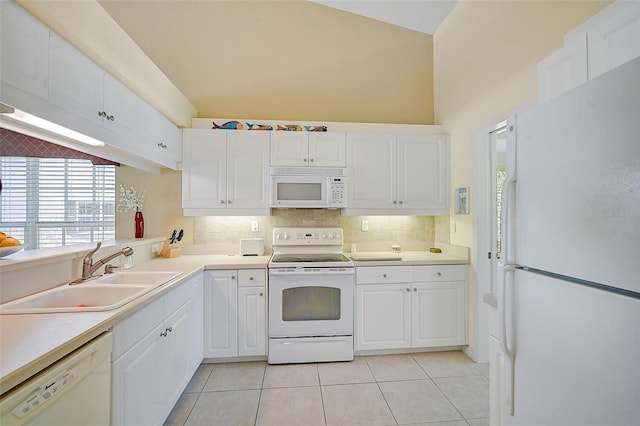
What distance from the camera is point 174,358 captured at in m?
1.80

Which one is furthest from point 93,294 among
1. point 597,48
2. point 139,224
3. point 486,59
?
point 486,59

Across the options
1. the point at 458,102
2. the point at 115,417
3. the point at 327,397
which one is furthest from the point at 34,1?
the point at 458,102

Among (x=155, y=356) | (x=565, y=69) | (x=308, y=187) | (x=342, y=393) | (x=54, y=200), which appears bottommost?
(x=342, y=393)

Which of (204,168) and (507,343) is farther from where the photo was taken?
(204,168)

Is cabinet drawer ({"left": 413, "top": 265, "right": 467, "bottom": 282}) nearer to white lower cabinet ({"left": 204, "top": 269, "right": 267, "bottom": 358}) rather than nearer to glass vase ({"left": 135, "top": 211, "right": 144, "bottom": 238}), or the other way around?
white lower cabinet ({"left": 204, "top": 269, "right": 267, "bottom": 358})

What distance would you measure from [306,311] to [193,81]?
272 cm

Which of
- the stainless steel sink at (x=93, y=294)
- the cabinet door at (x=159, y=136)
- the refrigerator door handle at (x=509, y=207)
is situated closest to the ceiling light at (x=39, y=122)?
the cabinet door at (x=159, y=136)

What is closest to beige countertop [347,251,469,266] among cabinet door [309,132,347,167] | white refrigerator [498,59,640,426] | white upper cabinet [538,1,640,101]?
cabinet door [309,132,347,167]

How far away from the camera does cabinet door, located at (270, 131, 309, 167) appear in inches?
109

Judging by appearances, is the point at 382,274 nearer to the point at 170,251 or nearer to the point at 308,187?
the point at 308,187

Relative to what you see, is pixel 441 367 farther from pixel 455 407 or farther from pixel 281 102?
pixel 281 102

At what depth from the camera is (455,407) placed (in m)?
1.92

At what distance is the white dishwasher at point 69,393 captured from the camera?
0.79 metres

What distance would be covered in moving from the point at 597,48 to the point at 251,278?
8.51ft
